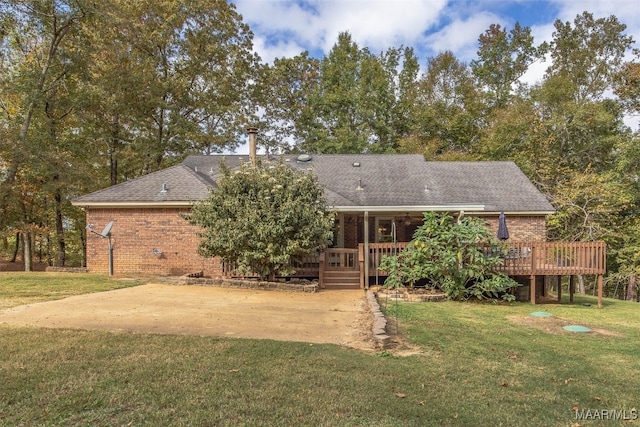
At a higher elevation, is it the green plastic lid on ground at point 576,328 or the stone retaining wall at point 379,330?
the stone retaining wall at point 379,330

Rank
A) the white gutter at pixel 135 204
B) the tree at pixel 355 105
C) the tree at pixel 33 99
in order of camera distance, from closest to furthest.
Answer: the white gutter at pixel 135 204 → the tree at pixel 33 99 → the tree at pixel 355 105

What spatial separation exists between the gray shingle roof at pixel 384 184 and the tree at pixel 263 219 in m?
1.81

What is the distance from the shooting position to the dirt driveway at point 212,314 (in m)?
5.75

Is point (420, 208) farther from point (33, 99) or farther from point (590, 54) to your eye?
point (590, 54)

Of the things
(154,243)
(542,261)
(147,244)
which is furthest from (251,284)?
(542,261)

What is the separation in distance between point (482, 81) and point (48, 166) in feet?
93.7

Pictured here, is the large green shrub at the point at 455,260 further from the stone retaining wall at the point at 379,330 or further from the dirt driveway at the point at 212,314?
the stone retaining wall at the point at 379,330

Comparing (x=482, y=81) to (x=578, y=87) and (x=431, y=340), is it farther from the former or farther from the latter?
(x=431, y=340)

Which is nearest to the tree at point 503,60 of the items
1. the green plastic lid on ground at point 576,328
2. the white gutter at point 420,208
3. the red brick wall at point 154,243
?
the white gutter at point 420,208

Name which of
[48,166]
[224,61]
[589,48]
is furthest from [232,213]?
[589,48]

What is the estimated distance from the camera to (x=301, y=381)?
383 cm

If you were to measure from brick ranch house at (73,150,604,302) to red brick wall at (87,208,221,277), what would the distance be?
3 centimetres

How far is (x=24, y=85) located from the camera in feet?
53.3

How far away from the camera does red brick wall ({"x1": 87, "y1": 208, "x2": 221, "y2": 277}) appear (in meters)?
13.2
